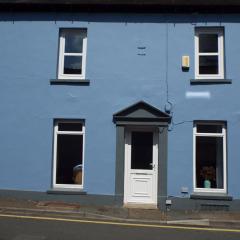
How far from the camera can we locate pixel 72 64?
1420 cm

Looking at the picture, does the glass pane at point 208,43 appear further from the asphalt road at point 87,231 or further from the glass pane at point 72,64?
the asphalt road at point 87,231

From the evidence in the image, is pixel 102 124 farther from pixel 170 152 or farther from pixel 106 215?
pixel 106 215

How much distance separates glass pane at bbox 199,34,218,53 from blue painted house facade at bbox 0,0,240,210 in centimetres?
3

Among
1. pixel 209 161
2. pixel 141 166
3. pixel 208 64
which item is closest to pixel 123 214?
pixel 141 166

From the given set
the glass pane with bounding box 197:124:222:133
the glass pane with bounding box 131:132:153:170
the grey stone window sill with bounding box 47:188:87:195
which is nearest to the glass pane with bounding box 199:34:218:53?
the glass pane with bounding box 197:124:222:133

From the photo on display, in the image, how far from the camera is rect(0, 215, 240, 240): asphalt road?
357 inches

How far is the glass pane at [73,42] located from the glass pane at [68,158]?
2.87 m

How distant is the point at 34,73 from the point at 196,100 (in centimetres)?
530

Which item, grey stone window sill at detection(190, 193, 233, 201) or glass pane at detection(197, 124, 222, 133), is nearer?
grey stone window sill at detection(190, 193, 233, 201)

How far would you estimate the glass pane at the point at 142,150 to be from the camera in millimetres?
13781

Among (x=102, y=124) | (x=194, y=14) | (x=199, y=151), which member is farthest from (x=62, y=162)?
(x=194, y=14)

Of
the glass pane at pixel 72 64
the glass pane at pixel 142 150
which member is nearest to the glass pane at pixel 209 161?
the glass pane at pixel 142 150

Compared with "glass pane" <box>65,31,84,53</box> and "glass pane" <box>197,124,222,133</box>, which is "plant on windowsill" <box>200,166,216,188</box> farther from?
"glass pane" <box>65,31,84,53</box>

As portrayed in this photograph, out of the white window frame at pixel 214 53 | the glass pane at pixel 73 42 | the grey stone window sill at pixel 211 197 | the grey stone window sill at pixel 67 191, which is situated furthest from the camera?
the glass pane at pixel 73 42
